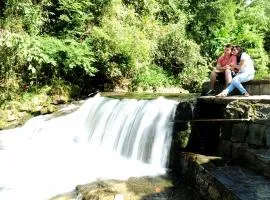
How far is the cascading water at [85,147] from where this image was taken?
666cm

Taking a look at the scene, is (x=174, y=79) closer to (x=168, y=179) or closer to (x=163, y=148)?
(x=163, y=148)

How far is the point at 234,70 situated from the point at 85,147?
416cm

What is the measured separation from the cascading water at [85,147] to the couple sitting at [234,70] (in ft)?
4.13

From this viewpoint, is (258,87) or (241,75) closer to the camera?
(258,87)

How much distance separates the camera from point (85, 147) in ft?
29.8

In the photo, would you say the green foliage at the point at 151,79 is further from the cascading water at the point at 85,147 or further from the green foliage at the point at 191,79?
the cascading water at the point at 85,147

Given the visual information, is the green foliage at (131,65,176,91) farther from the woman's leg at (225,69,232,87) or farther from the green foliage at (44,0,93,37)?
the woman's leg at (225,69,232,87)

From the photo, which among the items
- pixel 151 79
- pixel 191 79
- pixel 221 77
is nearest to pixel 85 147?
pixel 221 77

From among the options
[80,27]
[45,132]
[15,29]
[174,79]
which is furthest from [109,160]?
[174,79]

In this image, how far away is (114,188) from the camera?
5.84 meters

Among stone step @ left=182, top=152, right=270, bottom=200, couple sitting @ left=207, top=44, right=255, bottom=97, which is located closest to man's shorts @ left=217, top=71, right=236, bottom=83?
couple sitting @ left=207, top=44, right=255, bottom=97

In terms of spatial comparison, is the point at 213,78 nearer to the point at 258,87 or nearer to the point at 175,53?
the point at 258,87

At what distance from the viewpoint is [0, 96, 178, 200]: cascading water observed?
6.66m

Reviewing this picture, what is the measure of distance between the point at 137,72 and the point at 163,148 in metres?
6.48
